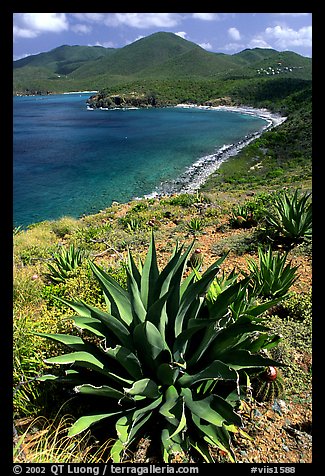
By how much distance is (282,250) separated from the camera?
5.82m

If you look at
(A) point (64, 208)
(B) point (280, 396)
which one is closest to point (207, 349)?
(B) point (280, 396)

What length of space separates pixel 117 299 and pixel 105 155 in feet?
153

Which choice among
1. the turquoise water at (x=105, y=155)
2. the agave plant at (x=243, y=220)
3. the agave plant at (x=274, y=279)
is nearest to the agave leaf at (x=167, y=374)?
the agave plant at (x=274, y=279)

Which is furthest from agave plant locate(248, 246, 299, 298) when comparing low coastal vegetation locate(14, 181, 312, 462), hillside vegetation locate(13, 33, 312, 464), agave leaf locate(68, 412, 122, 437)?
agave leaf locate(68, 412, 122, 437)

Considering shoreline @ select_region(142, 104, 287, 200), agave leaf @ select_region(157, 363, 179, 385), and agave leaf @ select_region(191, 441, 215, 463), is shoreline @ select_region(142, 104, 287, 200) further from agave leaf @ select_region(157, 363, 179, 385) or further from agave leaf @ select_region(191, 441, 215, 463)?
agave leaf @ select_region(191, 441, 215, 463)

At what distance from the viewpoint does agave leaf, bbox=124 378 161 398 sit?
2.25 meters

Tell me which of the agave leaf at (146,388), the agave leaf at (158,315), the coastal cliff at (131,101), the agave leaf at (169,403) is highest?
the coastal cliff at (131,101)

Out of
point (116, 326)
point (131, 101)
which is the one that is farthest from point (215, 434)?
point (131, 101)

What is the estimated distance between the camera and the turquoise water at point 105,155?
2945 cm

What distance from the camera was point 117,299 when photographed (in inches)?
109

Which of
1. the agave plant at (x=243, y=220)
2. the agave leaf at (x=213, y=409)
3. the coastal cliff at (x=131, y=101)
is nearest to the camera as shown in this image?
the agave leaf at (x=213, y=409)

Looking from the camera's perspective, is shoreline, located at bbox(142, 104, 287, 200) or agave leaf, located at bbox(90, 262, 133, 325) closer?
agave leaf, located at bbox(90, 262, 133, 325)

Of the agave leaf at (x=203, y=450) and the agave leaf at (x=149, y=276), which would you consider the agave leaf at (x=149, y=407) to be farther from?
the agave leaf at (x=149, y=276)

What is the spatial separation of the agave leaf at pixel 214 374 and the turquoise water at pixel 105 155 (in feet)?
73.4
